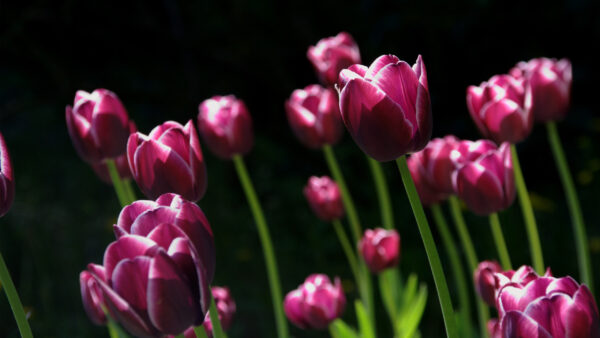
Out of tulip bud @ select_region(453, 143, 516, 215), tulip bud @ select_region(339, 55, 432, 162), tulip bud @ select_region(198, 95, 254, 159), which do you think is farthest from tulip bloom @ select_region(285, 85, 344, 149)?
tulip bud @ select_region(339, 55, 432, 162)

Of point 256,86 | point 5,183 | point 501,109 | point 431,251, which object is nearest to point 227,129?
point 501,109

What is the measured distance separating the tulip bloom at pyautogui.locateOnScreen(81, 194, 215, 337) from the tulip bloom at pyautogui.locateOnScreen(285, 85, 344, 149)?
90 centimetres

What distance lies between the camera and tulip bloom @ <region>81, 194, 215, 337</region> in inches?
24.0

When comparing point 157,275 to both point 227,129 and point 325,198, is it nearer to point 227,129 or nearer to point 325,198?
point 227,129

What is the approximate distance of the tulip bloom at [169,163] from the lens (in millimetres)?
831

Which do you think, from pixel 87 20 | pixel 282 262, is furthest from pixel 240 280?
pixel 87 20

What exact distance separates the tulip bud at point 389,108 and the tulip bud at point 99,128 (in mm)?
467

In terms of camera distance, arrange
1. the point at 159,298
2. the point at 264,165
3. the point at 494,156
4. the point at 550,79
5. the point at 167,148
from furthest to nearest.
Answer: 1. the point at 264,165
2. the point at 550,79
3. the point at 494,156
4. the point at 167,148
5. the point at 159,298

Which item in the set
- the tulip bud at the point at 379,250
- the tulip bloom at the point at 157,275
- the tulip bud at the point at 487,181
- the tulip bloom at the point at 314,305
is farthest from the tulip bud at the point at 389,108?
the tulip bud at the point at 379,250

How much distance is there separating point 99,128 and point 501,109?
0.61m

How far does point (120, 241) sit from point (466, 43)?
2.58m

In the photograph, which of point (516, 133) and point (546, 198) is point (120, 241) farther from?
point (546, 198)

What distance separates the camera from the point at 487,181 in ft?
3.37

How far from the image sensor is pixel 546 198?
2.99 meters
